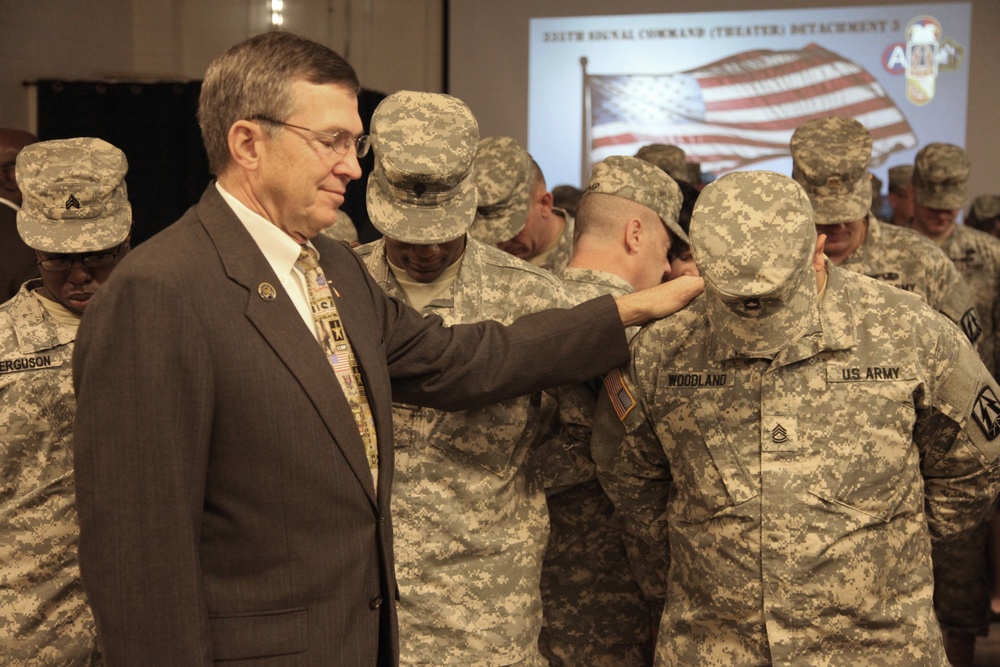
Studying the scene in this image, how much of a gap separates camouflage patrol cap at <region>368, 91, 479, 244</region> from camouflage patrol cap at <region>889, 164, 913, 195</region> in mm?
5181

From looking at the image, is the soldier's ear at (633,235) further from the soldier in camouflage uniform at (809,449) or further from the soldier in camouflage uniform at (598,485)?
the soldier in camouflage uniform at (809,449)

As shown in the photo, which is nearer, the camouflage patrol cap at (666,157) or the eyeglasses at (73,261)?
the eyeglasses at (73,261)

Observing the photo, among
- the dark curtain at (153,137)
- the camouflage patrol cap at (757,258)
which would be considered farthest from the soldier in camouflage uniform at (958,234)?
the dark curtain at (153,137)

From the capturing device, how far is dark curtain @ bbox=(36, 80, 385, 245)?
761cm

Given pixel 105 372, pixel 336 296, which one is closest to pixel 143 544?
pixel 105 372

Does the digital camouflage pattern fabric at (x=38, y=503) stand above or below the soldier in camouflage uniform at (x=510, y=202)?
below

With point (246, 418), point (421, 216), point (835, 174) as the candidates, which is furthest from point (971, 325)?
point (246, 418)

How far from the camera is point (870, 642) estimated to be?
7.44 feet

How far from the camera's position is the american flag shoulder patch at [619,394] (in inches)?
96.6

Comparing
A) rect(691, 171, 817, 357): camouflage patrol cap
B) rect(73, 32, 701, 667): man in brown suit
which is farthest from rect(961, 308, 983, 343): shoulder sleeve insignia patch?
rect(73, 32, 701, 667): man in brown suit

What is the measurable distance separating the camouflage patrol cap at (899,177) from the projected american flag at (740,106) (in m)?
0.69

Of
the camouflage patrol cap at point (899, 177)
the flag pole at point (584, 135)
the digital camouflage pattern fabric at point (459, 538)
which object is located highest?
the flag pole at point (584, 135)

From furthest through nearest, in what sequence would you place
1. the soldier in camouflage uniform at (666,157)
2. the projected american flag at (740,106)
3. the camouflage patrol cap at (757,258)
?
the projected american flag at (740,106)
the soldier in camouflage uniform at (666,157)
the camouflage patrol cap at (757,258)

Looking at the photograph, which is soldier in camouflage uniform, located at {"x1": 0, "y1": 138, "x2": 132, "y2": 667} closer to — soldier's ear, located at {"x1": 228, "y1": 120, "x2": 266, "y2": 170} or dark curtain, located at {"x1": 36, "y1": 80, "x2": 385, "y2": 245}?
soldier's ear, located at {"x1": 228, "y1": 120, "x2": 266, "y2": 170}
